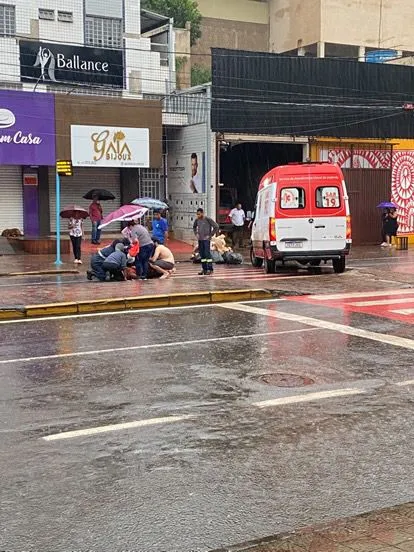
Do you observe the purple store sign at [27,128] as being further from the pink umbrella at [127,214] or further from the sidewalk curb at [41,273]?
the pink umbrella at [127,214]

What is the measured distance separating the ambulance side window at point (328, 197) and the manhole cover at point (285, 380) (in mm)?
11073

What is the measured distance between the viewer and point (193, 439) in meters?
5.66

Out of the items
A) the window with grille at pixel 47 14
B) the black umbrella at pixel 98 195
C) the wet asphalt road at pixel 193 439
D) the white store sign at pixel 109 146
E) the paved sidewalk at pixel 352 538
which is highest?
the window with grille at pixel 47 14

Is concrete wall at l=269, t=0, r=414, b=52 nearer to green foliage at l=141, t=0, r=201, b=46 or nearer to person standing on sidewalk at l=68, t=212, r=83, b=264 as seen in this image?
green foliage at l=141, t=0, r=201, b=46

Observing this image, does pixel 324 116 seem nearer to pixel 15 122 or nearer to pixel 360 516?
pixel 15 122

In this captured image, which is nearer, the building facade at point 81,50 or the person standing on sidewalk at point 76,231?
the person standing on sidewalk at point 76,231

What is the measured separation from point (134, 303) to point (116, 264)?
11.5 feet

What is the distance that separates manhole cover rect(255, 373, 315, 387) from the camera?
7395mm

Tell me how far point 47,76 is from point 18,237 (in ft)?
21.9

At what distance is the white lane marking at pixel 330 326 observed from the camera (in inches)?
375

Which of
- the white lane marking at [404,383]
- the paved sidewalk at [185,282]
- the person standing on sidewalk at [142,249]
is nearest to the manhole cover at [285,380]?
the white lane marking at [404,383]

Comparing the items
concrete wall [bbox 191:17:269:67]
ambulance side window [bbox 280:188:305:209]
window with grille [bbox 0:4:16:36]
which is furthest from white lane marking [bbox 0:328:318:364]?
concrete wall [bbox 191:17:269:67]

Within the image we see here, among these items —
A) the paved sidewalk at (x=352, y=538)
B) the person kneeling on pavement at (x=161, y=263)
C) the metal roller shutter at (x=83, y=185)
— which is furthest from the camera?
the metal roller shutter at (x=83, y=185)

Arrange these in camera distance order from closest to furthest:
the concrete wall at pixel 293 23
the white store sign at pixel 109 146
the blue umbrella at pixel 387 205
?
the white store sign at pixel 109 146 < the blue umbrella at pixel 387 205 < the concrete wall at pixel 293 23
